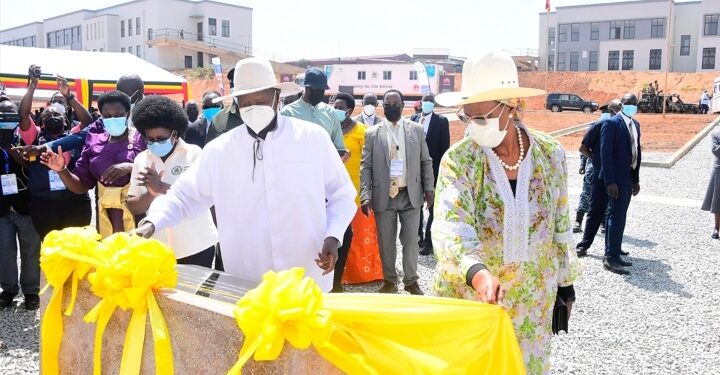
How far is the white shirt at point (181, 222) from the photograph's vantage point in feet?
12.2

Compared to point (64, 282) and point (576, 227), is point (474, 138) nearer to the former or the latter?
point (64, 282)

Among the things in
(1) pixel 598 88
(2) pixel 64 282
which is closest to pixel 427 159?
(2) pixel 64 282

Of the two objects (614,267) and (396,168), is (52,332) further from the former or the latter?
(614,267)

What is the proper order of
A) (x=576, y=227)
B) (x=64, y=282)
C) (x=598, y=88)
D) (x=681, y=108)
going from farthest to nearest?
(x=598, y=88) < (x=681, y=108) < (x=576, y=227) < (x=64, y=282)

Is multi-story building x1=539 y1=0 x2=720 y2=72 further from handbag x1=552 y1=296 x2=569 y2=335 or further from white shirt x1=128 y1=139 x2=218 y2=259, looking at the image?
handbag x1=552 y1=296 x2=569 y2=335

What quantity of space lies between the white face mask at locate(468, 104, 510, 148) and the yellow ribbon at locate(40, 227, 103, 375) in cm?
149

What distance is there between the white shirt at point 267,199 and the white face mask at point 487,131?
0.76 metres

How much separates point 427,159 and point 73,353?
14.3 feet

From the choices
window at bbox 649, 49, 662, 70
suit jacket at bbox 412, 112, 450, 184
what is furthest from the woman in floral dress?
window at bbox 649, 49, 662, 70

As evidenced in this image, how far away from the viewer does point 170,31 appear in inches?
2793

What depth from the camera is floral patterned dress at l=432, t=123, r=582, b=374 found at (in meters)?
2.72

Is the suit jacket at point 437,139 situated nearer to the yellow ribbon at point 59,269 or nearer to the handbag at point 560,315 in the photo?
the handbag at point 560,315

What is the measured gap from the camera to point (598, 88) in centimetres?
5709

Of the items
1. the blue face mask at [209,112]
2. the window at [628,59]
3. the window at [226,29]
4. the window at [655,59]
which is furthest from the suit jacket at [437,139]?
the window at [226,29]
